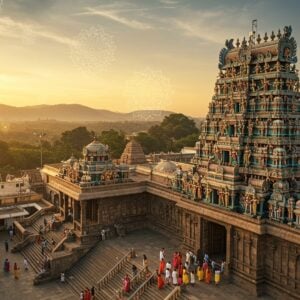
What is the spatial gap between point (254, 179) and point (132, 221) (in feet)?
42.2

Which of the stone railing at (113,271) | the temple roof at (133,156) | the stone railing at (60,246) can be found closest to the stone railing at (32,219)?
the stone railing at (60,246)

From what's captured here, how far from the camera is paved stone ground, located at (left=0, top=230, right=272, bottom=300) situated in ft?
Answer: 68.0

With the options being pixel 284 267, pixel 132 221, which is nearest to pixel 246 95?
pixel 284 267

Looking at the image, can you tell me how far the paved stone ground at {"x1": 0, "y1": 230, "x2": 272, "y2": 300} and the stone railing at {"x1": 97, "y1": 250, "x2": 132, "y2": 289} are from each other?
101 centimetres

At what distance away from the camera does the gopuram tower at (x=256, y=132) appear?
21.9 m

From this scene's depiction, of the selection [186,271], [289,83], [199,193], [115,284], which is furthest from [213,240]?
[289,83]

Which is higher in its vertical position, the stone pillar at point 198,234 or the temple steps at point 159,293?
the stone pillar at point 198,234

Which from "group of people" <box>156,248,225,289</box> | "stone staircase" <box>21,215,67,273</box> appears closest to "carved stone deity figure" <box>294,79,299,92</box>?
"group of people" <box>156,248,225,289</box>

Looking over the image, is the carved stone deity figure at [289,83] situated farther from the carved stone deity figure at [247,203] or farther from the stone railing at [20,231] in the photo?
the stone railing at [20,231]

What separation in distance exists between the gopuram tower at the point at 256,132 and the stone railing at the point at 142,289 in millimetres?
6054

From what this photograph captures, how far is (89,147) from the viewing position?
3183 centimetres

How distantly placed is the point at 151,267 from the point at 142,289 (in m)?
2.43

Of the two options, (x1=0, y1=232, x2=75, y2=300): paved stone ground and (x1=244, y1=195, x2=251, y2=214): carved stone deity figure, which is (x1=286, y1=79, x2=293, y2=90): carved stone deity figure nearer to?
(x1=244, y1=195, x2=251, y2=214): carved stone deity figure

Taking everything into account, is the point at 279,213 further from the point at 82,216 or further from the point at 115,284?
the point at 82,216
